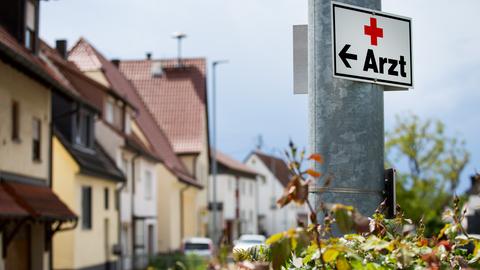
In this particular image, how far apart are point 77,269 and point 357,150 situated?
30.3 m

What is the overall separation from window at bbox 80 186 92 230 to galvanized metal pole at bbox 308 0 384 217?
1243 inches

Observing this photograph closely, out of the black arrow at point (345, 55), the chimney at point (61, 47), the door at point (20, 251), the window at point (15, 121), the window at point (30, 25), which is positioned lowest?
the door at point (20, 251)

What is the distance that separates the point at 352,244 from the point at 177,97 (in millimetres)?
62805

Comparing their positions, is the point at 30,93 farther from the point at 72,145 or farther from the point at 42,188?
the point at 72,145

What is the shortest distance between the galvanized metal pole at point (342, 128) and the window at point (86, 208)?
31567 millimetres

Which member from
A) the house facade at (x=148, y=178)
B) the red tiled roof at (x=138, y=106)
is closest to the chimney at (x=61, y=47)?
the house facade at (x=148, y=178)

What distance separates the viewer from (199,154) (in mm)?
63844

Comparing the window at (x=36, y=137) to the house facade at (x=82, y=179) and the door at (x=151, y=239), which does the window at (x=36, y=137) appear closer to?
the house facade at (x=82, y=179)

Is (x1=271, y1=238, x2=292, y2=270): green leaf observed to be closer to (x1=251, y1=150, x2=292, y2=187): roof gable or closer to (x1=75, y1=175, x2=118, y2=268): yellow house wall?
(x1=75, y1=175, x2=118, y2=268): yellow house wall

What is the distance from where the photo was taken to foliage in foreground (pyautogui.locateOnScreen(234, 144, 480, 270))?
3047 mm

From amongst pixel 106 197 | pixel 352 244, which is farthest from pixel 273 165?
pixel 352 244

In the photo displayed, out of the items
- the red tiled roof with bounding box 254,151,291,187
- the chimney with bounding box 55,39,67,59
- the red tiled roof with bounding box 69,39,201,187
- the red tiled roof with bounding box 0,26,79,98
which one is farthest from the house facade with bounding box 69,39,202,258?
the red tiled roof with bounding box 254,151,291,187

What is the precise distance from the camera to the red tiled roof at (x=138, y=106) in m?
50.7

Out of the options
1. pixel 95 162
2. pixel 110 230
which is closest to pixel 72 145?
pixel 95 162
